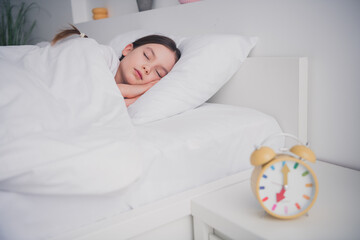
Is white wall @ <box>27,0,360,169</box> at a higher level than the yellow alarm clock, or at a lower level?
higher

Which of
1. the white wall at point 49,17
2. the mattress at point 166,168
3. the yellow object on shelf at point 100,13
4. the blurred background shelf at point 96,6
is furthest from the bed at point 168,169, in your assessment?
the white wall at point 49,17

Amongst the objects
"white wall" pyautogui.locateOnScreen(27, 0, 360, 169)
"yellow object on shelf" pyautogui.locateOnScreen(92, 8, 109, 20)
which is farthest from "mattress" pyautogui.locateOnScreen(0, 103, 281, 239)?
"yellow object on shelf" pyautogui.locateOnScreen(92, 8, 109, 20)

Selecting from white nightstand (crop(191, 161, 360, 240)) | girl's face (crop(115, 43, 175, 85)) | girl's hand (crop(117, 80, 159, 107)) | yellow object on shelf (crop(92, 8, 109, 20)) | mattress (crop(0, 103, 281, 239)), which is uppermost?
yellow object on shelf (crop(92, 8, 109, 20))

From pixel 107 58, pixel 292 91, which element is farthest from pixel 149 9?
pixel 292 91

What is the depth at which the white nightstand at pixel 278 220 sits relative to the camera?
2.09 feet

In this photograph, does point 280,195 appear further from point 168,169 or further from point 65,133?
point 65,133

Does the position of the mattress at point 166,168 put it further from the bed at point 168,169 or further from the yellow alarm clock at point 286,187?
the yellow alarm clock at point 286,187

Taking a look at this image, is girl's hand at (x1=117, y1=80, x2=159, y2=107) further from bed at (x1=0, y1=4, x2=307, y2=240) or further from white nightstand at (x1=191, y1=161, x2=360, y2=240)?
white nightstand at (x1=191, y1=161, x2=360, y2=240)

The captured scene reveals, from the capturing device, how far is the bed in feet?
2.16

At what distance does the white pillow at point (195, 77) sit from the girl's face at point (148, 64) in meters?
0.09

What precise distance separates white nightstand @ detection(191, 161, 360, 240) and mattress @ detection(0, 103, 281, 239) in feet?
0.27

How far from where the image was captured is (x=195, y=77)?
1110 mm

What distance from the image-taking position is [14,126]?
2.21ft

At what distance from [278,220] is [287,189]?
75 millimetres
